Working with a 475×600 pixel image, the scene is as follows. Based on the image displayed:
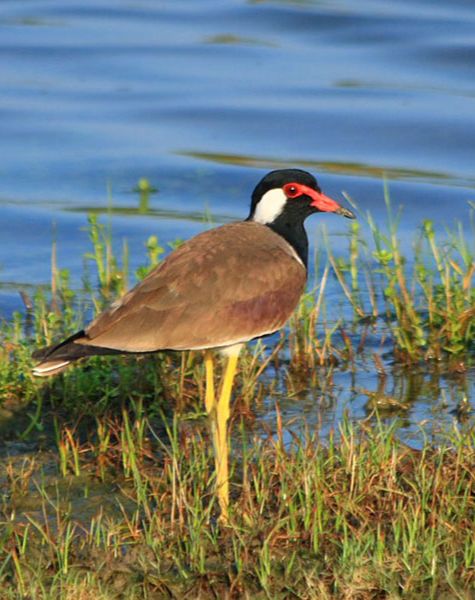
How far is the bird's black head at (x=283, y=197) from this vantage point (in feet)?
21.7

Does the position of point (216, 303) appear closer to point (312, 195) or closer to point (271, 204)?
point (271, 204)

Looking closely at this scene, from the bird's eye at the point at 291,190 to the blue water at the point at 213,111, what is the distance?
9.05 ft

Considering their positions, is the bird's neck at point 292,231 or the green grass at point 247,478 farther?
the bird's neck at point 292,231

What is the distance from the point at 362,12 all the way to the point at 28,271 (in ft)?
25.2

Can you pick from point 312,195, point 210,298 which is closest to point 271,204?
point 312,195

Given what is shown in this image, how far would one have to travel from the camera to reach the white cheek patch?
661 centimetres

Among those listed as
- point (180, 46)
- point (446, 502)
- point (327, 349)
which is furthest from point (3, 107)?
point (446, 502)

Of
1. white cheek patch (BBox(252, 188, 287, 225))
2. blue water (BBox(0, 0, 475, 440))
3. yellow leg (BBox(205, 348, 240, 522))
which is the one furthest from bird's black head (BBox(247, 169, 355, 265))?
blue water (BBox(0, 0, 475, 440))

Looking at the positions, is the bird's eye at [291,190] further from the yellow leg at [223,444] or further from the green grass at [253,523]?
the green grass at [253,523]

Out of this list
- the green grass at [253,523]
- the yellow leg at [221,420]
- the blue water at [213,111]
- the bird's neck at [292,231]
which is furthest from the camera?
the blue water at [213,111]

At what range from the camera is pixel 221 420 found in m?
6.13

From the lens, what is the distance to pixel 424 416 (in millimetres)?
6977

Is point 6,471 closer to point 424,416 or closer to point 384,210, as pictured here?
point 424,416

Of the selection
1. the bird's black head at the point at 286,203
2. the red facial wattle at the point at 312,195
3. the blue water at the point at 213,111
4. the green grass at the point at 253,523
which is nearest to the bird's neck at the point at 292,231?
the bird's black head at the point at 286,203
